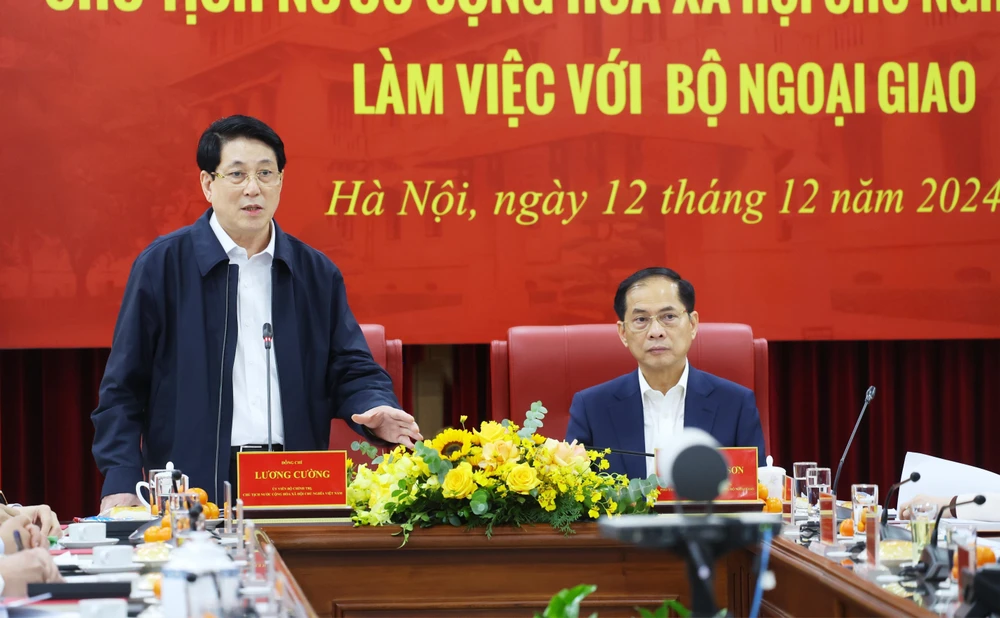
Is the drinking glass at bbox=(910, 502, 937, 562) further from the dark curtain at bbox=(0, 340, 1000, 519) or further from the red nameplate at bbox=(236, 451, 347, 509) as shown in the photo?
the dark curtain at bbox=(0, 340, 1000, 519)

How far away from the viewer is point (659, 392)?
285 centimetres

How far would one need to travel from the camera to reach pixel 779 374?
3736mm

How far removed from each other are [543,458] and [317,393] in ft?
2.78

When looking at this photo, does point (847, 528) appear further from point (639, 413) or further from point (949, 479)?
point (639, 413)

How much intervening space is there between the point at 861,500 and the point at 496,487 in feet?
2.15

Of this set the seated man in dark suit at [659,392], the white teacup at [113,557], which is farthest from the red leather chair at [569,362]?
the white teacup at [113,557]

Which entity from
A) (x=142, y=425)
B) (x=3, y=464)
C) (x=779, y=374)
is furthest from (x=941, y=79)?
(x=3, y=464)

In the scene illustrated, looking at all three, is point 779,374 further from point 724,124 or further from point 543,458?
point 543,458

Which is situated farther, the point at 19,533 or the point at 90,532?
the point at 90,532

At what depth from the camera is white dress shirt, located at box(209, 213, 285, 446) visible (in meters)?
2.58

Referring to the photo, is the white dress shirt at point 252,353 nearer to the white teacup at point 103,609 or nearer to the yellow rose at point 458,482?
the yellow rose at point 458,482

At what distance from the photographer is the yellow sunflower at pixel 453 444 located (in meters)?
2.01

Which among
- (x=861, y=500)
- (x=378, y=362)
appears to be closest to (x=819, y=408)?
(x=378, y=362)

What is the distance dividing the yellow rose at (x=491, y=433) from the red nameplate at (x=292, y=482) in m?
0.27
